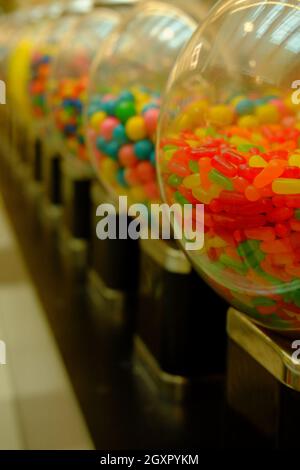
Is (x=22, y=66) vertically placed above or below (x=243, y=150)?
above

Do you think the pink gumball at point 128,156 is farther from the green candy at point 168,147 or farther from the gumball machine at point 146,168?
the green candy at point 168,147

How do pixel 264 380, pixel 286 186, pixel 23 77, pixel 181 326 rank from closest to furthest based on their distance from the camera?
pixel 286 186, pixel 264 380, pixel 181 326, pixel 23 77

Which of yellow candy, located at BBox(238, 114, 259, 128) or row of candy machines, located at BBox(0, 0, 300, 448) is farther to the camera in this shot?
A: yellow candy, located at BBox(238, 114, 259, 128)

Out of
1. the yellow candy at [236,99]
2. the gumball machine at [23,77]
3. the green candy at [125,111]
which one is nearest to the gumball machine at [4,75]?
the gumball machine at [23,77]

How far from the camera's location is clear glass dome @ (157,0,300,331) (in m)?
0.62

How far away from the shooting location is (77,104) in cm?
142

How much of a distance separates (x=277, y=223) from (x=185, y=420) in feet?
1.24

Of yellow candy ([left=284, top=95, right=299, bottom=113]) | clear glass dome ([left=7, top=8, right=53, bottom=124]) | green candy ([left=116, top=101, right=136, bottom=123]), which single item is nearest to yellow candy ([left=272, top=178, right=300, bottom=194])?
yellow candy ([left=284, top=95, right=299, bottom=113])

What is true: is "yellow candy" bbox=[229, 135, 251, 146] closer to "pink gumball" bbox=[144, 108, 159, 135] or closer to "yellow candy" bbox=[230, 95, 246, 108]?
"yellow candy" bbox=[230, 95, 246, 108]

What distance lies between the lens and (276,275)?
63 centimetres

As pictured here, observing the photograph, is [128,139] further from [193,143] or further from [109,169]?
[193,143]

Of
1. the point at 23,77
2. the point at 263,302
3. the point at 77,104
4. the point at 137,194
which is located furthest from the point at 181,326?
the point at 23,77

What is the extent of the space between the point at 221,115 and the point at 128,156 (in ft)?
0.89

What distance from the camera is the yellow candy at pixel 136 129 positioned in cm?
99
